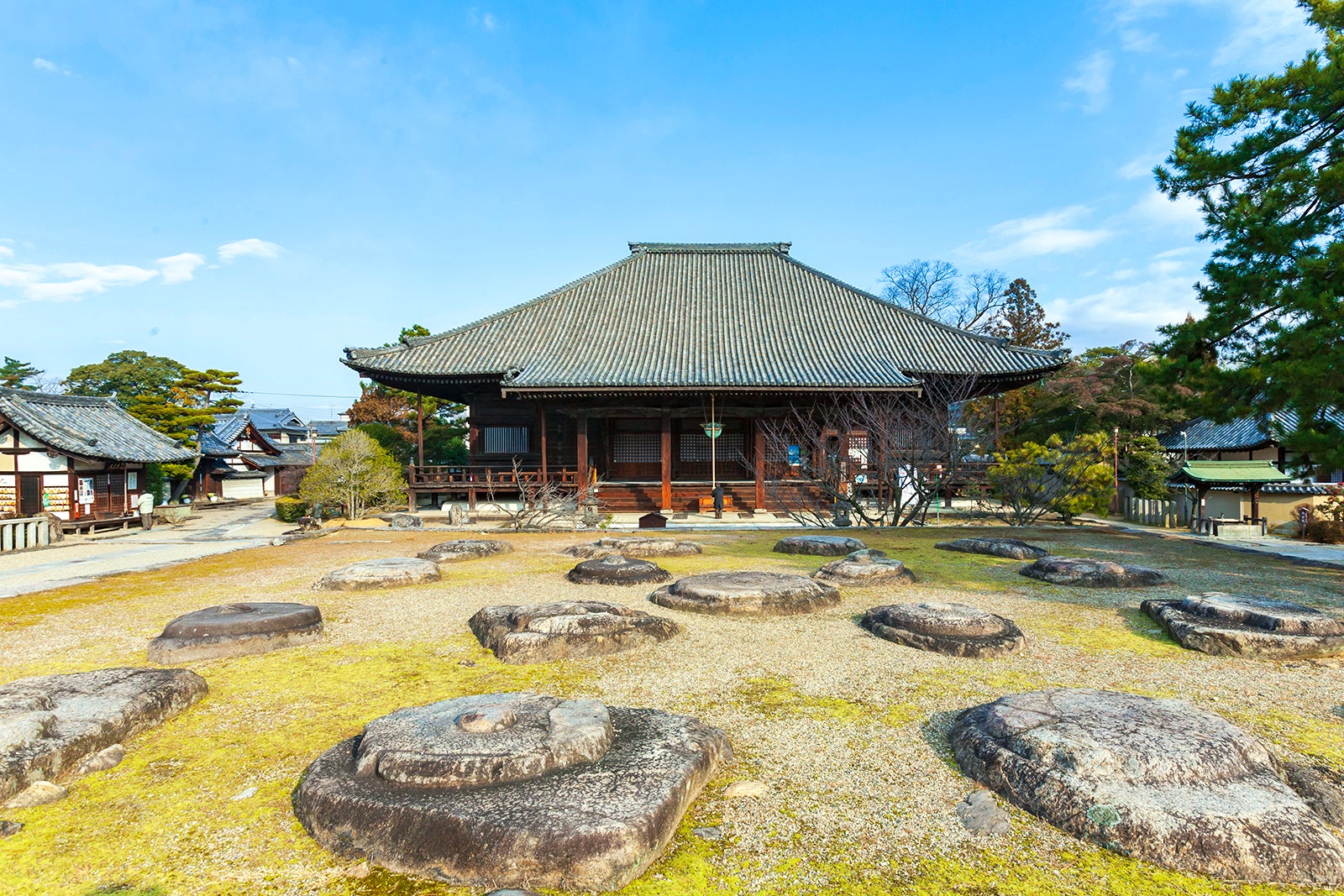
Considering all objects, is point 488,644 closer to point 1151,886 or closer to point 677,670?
point 677,670

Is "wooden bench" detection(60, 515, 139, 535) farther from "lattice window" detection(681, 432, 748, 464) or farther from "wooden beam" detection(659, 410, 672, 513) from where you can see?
"lattice window" detection(681, 432, 748, 464)

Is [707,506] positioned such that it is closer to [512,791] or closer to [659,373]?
[659,373]

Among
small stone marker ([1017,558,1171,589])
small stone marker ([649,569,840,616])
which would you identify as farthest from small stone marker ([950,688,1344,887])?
small stone marker ([1017,558,1171,589])

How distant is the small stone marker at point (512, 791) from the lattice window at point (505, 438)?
612 inches

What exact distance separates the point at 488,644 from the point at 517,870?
268 cm

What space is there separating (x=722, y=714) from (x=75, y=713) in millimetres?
2956

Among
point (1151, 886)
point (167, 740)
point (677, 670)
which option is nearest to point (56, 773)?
point (167, 740)

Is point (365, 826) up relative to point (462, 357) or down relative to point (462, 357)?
down

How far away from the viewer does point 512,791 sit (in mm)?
2375

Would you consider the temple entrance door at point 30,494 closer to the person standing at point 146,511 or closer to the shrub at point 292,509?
the person standing at point 146,511

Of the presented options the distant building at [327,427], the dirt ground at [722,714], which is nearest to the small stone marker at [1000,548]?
the dirt ground at [722,714]

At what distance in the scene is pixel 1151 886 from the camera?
2066 millimetres

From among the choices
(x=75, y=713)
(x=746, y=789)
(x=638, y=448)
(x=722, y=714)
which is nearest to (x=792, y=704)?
(x=722, y=714)

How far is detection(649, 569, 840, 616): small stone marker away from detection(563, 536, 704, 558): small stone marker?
2.66 m
